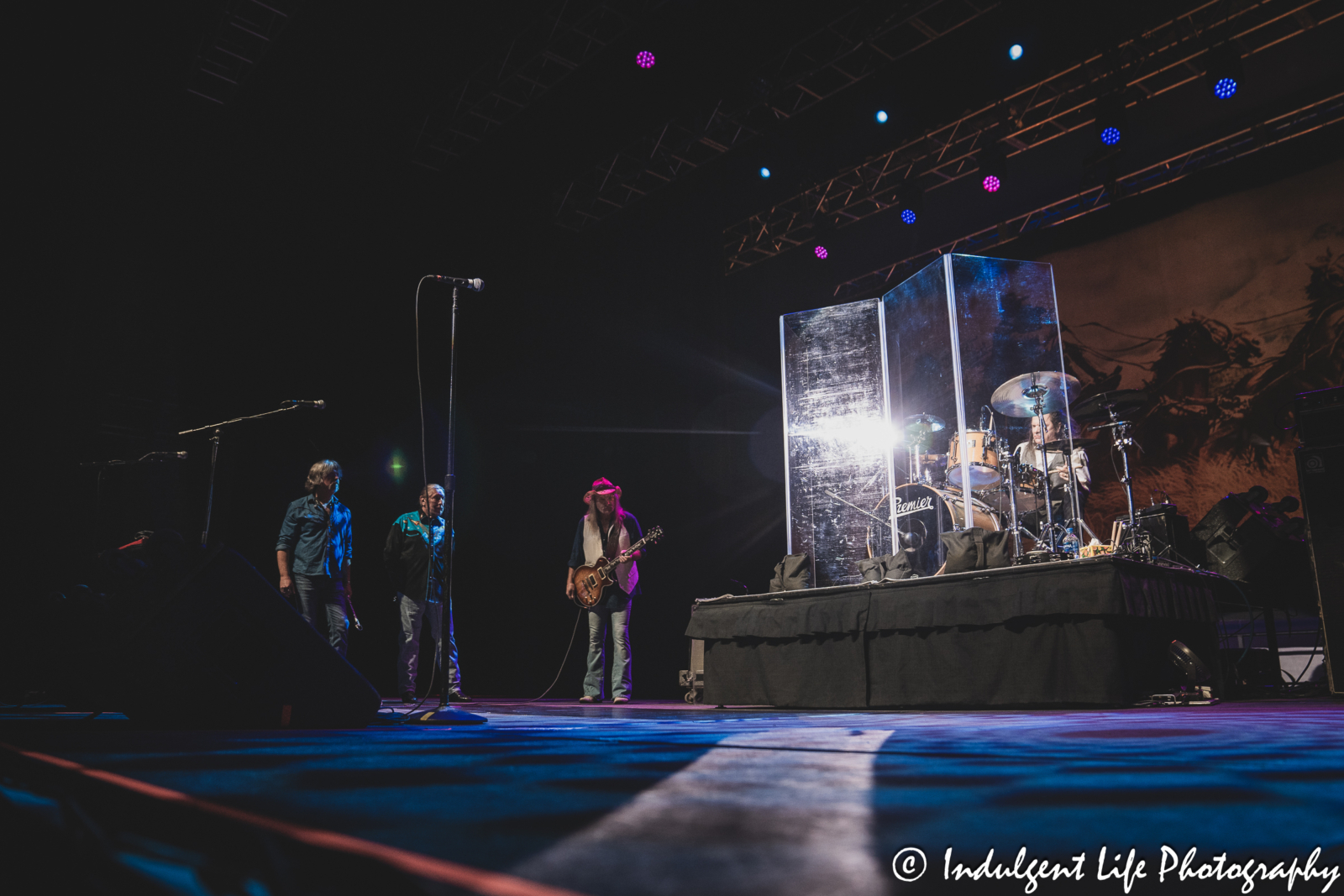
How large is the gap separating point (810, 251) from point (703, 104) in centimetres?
340

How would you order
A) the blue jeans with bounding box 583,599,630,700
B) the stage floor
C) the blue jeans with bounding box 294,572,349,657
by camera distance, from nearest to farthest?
the stage floor
the blue jeans with bounding box 294,572,349,657
the blue jeans with bounding box 583,599,630,700

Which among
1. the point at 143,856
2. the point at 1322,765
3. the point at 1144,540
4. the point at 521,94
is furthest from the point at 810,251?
the point at 143,856

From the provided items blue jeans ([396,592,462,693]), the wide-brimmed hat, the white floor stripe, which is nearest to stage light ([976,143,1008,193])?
the wide-brimmed hat

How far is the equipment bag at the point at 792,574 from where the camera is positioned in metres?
5.57

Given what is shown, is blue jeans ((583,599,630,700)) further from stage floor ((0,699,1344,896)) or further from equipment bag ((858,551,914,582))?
stage floor ((0,699,1344,896))

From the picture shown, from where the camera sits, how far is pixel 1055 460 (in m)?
6.31

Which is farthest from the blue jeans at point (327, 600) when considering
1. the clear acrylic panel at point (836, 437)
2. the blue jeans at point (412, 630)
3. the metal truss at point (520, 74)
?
the metal truss at point (520, 74)

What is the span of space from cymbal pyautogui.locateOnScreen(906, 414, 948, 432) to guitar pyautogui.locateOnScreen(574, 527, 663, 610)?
2.25 metres

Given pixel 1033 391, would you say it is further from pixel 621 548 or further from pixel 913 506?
pixel 621 548

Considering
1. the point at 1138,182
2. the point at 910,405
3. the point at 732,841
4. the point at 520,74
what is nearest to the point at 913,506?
the point at 910,405

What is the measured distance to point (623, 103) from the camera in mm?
6637

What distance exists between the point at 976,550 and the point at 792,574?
150 centimetres

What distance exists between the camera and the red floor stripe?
0.48 meters

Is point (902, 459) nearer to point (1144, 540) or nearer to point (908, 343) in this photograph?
point (908, 343)
